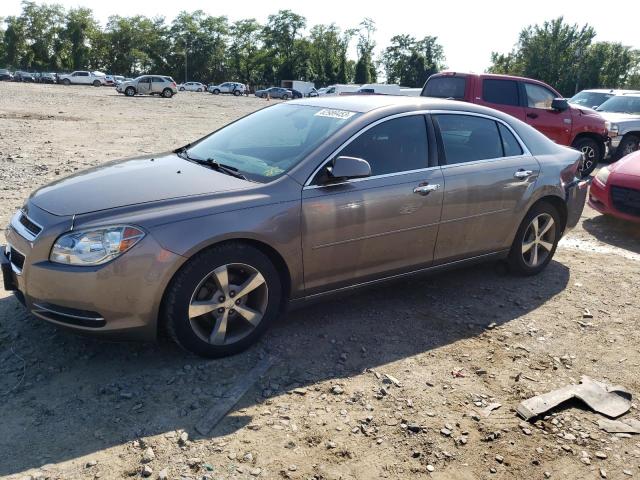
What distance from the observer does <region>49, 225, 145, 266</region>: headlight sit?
314 cm

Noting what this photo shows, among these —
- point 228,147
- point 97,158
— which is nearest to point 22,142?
point 97,158

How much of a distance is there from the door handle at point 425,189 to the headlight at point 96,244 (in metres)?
2.02

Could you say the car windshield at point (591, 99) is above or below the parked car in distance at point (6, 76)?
below

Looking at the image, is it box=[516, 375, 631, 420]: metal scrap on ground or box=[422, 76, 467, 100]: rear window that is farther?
box=[422, 76, 467, 100]: rear window

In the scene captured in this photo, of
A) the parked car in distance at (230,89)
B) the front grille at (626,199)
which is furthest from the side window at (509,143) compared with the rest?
the parked car in distance at (230,89)

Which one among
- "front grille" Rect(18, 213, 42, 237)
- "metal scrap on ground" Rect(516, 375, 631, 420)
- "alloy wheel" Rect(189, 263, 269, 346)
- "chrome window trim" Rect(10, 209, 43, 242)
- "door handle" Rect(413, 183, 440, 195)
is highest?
"door handle" Rect(413, 183, 440, 195)

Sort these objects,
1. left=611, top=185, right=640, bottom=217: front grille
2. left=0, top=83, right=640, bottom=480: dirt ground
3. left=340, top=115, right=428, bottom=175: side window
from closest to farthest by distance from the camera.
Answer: left=0, top=83, right=640, bottom=480: dirt ground
left=340, top=115, right=428, bottom=175: side window
left=611, top=185, right=640, bottom=217: front grille

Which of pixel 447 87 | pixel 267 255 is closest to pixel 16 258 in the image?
pixel 267 255

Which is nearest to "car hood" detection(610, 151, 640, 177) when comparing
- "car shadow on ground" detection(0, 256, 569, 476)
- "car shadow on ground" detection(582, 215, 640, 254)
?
"car shadow on ground" detection(582, 215, 640, 254)

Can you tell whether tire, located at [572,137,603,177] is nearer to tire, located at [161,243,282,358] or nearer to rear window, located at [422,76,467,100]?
rear window, located at [422,76,467,100]

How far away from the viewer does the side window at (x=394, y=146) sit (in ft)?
13.3

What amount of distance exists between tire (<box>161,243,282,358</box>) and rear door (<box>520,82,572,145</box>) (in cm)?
861

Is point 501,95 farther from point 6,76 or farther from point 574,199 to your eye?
point 6,76

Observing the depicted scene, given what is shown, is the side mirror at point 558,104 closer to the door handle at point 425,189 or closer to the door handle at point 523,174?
the door handle at point 523,174
